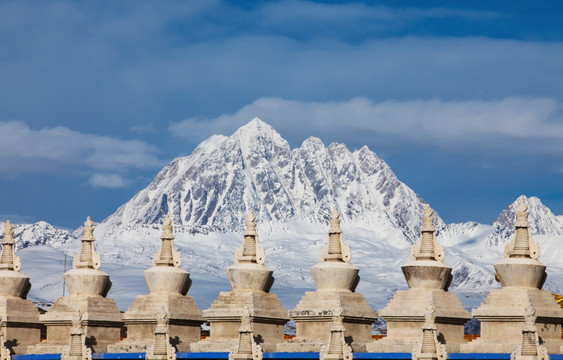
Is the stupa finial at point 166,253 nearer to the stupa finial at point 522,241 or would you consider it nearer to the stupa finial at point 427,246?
the stupa finial at point 427,246

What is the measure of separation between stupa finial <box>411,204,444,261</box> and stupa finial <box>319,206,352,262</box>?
114 inches

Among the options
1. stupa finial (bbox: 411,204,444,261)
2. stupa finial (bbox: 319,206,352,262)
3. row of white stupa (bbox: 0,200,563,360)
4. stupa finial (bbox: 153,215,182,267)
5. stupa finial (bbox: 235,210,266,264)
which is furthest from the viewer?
stupa finial (bbox: 153,215,182,267)

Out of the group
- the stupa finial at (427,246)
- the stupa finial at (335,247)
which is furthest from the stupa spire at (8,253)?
the stupa finial at (427,246)

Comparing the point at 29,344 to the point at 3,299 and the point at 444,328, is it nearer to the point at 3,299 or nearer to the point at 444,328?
the point at 3,299

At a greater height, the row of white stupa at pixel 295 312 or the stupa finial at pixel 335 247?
the stupa finial at pixel 335 247

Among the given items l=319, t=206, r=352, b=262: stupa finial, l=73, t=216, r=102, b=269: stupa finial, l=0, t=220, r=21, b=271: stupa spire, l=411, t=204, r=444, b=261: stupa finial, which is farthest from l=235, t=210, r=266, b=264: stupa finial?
l=0, t=220, r=21, b=271: stupa spire

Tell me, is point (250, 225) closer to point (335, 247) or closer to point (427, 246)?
point (335, 247)

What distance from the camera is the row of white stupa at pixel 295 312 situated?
40625mm

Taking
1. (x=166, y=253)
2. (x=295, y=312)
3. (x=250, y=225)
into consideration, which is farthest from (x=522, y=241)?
(x=166, y=253)

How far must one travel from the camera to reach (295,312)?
146ft

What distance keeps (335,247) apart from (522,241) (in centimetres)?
711

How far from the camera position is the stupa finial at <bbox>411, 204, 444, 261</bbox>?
43.2 metres

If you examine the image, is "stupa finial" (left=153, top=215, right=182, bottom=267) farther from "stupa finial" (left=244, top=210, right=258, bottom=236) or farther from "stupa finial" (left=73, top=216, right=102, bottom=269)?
"stupa finial" (left=244, top=210, right=258, bottom=236)

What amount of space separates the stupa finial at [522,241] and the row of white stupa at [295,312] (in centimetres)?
3
